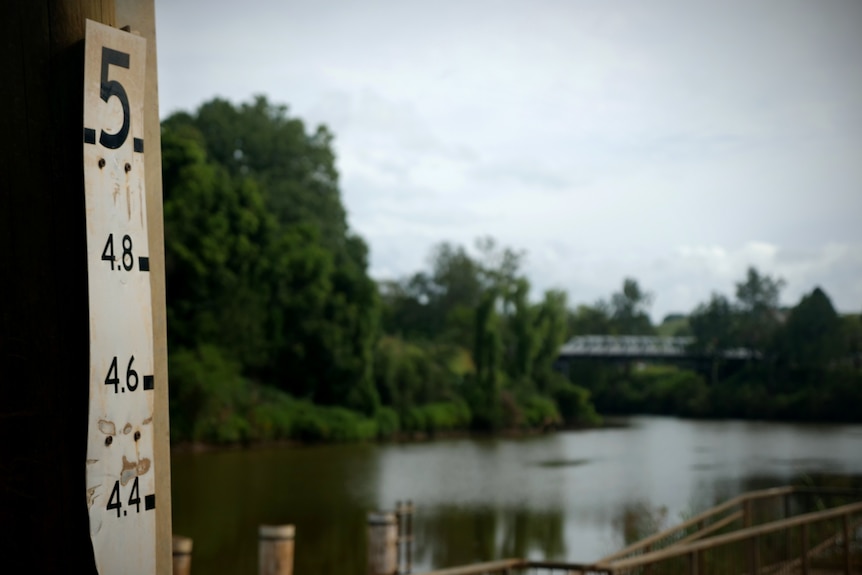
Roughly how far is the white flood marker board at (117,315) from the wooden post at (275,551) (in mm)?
6604

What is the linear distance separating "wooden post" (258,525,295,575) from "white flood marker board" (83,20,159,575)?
21.7 ft

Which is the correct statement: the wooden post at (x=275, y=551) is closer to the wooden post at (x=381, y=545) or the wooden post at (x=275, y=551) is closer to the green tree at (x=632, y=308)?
the wooden post at (x=381, y=545)

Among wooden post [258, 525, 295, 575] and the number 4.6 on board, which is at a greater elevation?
the number 4.6 on board

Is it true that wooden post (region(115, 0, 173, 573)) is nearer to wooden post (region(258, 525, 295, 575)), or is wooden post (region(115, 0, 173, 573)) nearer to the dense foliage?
wooden post (region(258, 525, 295, 575))

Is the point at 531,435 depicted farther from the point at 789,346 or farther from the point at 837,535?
the point at 837,535

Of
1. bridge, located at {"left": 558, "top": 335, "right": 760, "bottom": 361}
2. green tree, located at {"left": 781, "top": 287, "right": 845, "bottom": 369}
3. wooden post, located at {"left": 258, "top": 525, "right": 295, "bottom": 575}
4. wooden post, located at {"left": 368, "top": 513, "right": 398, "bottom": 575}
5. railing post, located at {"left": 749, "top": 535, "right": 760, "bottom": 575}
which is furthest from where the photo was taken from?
bridge, located at {"left": 558, "top": 335, "right": 760, "bottom": 361}

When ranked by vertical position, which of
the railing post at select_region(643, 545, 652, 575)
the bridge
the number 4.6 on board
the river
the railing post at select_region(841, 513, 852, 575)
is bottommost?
the river

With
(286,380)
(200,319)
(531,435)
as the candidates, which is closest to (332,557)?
(200,319)

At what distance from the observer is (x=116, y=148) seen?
1.79 metres

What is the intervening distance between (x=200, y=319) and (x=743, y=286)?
48.4 metres

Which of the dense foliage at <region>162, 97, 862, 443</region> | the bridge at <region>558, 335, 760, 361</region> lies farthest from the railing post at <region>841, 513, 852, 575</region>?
the bridge at <region>558, 335, 760, 361</region>

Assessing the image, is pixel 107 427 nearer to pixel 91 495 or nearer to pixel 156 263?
pixel 91 495

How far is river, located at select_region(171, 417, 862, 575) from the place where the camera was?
20016 millimetres

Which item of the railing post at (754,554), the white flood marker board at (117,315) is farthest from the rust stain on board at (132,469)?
the railing post at (754,554)
